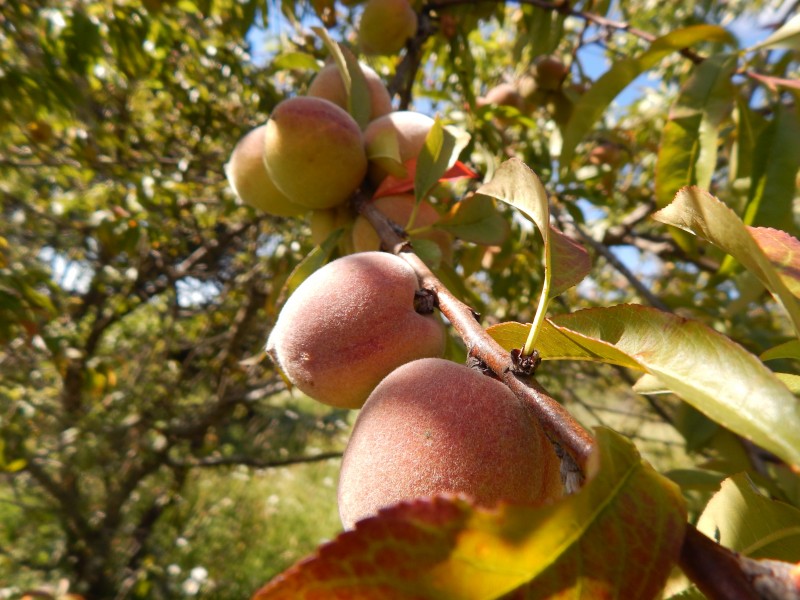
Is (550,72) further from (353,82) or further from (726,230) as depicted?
(726,230)

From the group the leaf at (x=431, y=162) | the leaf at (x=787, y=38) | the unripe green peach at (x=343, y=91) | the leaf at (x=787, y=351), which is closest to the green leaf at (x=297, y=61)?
the unripe green peach at (x=343, y=91)

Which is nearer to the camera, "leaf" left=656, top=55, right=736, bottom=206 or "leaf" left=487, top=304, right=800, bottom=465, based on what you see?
"leaf" left=487, top=304, right=800, bottom=465

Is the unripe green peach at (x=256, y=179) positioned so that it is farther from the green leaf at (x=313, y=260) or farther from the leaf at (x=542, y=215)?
the leaf at (x=542, y=215)

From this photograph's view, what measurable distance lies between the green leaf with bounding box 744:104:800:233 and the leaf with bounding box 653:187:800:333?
73 cm

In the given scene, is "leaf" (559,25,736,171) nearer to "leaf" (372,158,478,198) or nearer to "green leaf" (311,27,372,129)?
"leaf" (372,158,478,198)

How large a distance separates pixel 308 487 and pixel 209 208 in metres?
3.55

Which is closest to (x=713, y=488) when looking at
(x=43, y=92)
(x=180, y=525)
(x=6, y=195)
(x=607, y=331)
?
(x=607, y=331)

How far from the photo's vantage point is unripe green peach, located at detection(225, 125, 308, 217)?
3.54 feet

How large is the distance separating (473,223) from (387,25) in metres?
0.76

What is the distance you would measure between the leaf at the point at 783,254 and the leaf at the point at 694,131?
2.14 feet

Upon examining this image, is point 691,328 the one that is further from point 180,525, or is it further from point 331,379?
point 180,525

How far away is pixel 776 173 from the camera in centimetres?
108

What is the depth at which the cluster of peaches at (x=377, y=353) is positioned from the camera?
1.62ft

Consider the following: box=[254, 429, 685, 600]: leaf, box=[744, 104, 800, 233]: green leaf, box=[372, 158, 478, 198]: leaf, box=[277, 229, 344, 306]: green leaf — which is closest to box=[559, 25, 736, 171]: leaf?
box=[744, 104, 800, 233]: green leaf
